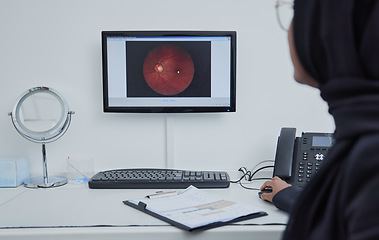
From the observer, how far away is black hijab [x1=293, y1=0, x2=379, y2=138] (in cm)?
52

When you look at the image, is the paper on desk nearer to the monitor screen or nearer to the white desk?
the white desk

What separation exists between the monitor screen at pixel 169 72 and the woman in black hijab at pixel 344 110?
874 mm

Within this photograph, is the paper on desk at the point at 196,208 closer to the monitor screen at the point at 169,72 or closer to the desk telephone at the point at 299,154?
the desk telephone at the point at 299,154

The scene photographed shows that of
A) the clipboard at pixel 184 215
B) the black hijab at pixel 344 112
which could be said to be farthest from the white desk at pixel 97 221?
the black hijab at pixel 344 112

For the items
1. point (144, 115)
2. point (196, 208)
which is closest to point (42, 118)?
point (144, 115)

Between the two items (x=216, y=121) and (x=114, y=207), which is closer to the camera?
(x=114, y=207)

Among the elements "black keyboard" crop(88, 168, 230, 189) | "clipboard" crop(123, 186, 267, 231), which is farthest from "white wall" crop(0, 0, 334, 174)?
"clipboard" crop(123, 186, 267, 231)

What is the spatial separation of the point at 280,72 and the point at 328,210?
106 cm

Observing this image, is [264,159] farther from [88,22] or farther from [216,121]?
[88,22]

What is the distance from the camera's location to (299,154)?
1.36 metres

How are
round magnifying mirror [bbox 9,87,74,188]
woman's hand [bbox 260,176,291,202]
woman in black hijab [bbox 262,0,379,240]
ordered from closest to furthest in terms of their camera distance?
woman in black hijab [bbox 262,0,379,240], woman's hand [bbox 260,176,291,202], round magnifying mirror [bbox 9,87,74,188]

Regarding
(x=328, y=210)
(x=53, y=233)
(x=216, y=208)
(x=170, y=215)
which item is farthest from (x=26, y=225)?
(x=328, y=210)

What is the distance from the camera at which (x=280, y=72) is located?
1556mm

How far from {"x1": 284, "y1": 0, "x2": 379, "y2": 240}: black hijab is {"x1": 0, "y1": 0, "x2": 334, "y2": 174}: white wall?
927mm
